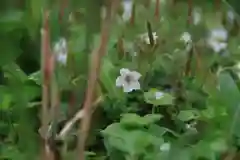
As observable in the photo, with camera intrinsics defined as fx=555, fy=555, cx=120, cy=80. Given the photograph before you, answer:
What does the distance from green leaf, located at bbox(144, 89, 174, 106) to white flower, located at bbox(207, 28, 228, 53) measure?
9cm

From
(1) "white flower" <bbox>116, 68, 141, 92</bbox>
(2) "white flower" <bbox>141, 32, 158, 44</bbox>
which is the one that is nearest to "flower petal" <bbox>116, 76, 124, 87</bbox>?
(1) "white flower" <bbox>116, 68, 141, 92</bbox>

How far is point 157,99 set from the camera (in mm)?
735

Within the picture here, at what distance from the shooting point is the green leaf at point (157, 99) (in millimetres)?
731

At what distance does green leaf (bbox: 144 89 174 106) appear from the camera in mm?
731

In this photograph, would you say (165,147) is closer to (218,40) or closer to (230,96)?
(230,96)

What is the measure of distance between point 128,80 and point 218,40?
0.15 metres

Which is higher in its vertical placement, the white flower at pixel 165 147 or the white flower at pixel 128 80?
the white flower at pixel 128 80

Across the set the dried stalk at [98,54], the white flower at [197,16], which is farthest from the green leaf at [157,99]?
the dried stalk at [98,54]

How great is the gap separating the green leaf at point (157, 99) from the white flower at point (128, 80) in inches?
1.1

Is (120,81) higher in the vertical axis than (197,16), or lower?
lower

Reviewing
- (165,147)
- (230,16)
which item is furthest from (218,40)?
(165,147)

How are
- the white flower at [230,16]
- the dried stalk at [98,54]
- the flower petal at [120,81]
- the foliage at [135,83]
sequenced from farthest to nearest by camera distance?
the flower petal at [120,81]
the white flower at [230,16]
the foliage at [135,83]
the dried stalk at [98,54]

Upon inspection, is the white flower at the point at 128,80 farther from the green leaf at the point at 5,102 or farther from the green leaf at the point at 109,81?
the green leaf at the point at 5,102

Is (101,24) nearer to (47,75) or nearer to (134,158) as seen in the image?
(47,75)
